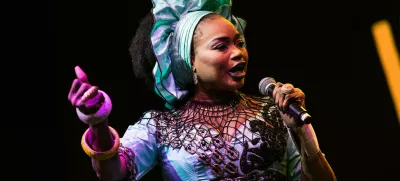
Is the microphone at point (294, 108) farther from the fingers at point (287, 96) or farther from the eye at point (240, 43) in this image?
the eye at point (240, 43)

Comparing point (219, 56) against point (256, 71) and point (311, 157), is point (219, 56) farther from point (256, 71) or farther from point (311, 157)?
point (256, 71)

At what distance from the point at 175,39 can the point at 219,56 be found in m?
0.21

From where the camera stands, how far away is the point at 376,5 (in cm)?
269

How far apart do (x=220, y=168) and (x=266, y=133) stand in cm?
19

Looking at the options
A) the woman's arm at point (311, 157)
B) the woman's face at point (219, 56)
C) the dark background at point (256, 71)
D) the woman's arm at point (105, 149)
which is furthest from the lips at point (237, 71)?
the dark background at point (256, 71)

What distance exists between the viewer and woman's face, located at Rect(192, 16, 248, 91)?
6.21 ft

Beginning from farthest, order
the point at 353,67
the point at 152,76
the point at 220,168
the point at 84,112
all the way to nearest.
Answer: the point at 353,67 → the point at 152,76 → the point at 220,168 → the point at 84,112

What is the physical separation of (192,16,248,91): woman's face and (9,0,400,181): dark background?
0.75 metres

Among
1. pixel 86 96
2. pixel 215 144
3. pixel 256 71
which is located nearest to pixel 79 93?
pixel 86 96

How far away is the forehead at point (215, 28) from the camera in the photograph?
193 centimetres

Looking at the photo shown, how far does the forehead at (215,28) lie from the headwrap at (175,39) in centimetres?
3

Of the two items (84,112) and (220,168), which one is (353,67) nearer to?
(220,168)

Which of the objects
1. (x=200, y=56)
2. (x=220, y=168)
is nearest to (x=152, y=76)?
(x=200, y=56)

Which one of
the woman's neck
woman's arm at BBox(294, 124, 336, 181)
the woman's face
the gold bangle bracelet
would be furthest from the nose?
the gold bangle bracelet
